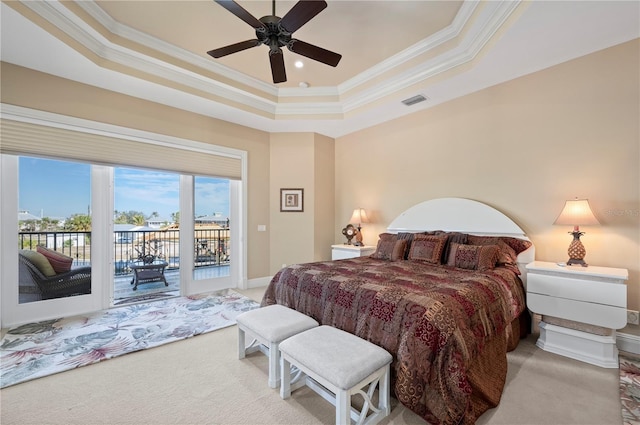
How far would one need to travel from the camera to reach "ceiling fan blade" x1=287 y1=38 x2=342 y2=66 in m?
2.46

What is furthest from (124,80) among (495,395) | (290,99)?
(495,395)

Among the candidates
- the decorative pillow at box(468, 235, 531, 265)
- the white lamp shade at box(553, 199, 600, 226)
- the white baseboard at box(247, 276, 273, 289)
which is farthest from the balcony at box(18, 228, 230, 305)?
the white lamp shade at box(553, 199, 600, 226)

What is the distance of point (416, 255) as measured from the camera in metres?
3.33

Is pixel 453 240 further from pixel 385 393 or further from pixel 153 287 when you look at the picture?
pixel 153 287

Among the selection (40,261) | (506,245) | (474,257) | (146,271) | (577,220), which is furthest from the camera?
(146,271)

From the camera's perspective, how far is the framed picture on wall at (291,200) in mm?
5113

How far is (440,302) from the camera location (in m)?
1.80

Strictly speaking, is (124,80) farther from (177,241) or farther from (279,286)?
(279,286)

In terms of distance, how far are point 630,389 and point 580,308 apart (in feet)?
1.97

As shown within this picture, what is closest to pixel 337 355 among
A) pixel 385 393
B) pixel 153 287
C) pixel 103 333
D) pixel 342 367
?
pixel 342 367

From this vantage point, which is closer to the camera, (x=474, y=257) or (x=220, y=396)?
(x=220, y=396)

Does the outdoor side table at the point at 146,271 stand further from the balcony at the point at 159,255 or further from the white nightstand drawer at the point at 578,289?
the white nightstand drawer at the point at 578,289

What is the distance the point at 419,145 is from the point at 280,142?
2489mm

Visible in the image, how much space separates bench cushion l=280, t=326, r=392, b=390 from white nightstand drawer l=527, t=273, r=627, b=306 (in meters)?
1.89
